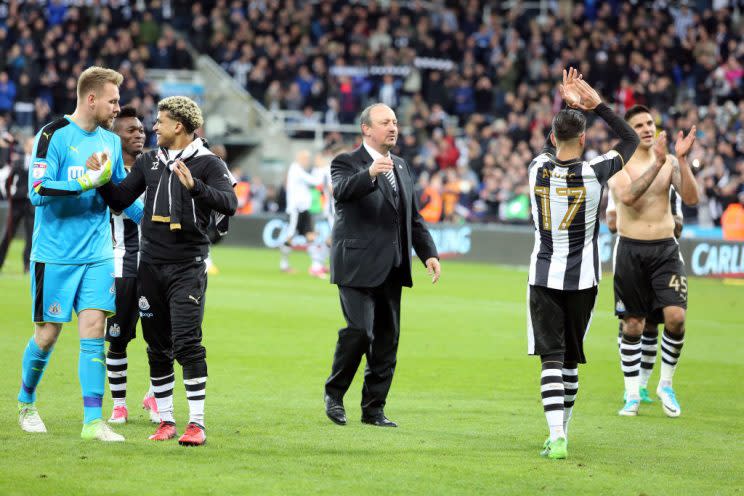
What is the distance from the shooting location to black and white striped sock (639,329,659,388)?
10531mm

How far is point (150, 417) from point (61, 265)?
1.59m

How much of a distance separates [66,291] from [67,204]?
0.58m

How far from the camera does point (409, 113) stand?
3659cm

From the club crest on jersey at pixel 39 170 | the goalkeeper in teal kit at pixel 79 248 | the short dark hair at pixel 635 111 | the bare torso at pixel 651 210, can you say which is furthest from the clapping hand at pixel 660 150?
the club crest on jersey at pixel 39 170

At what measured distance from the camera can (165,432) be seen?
8.05 m

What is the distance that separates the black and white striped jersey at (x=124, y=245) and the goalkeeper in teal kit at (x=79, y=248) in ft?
Result: 2.31

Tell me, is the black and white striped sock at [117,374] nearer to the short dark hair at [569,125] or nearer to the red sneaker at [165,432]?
the red sneaker at [165,432]

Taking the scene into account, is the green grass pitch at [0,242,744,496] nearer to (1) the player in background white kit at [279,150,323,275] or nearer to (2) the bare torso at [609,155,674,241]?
(2) the bare torso at [609,155,674,241]

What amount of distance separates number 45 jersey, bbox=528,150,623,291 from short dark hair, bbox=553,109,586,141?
0.62ft

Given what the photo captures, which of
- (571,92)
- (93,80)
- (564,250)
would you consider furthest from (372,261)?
(93,80)

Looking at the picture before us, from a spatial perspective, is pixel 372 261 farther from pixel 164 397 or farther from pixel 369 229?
pixel 164 397

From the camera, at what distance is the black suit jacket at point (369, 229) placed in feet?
29.4

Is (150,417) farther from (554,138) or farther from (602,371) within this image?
(602,371)

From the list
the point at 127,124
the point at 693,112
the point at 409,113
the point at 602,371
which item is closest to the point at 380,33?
the point at 409,113
